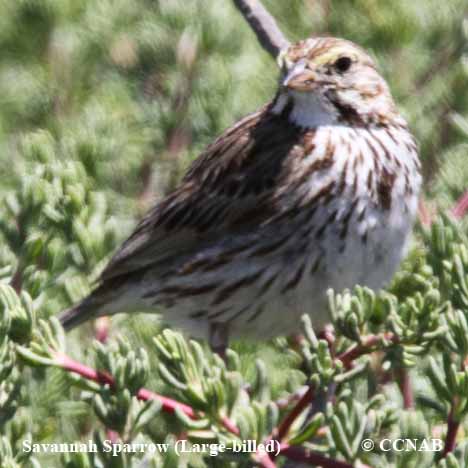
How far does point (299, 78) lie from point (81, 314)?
1.07m

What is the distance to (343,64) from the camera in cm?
436

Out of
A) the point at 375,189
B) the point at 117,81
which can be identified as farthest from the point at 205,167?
the point at 375,189

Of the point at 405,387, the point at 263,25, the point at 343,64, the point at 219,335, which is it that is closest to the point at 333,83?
the point at 343,64

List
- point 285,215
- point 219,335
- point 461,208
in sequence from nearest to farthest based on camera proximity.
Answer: point 461,208 < point 285,215 < point 219,335

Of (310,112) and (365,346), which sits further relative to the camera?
(310,112)

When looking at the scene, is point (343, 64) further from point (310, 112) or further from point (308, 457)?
point (308, 457)

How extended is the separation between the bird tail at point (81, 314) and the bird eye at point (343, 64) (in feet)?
3.78

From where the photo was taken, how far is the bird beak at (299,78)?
4137 mm

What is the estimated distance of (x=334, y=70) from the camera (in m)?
4.34

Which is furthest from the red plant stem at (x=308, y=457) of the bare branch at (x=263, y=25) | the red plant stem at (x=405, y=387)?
the bare branch at (x=263, y=25)

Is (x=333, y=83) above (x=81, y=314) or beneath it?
above

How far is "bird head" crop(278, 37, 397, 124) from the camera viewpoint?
4184 mm

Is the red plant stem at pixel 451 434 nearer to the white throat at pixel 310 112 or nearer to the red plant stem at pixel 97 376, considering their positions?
the red plant stem at pixel 97 376

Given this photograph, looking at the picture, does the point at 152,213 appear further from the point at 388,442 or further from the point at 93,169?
the point at 388,442
